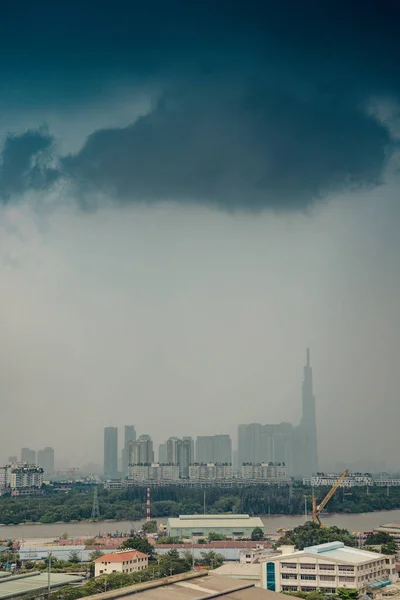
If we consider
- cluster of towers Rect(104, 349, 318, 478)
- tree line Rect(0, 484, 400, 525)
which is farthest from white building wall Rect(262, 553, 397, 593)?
cluster of towers Rect(104, 349, 318, 478)

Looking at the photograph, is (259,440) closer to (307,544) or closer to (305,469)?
(305,469)

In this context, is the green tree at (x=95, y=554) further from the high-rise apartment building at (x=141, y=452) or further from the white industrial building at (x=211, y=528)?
the high-rise apartment building at (x=141, y=452)

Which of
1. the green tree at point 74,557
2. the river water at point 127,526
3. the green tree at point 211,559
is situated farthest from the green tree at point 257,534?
the green tree at point 74,557

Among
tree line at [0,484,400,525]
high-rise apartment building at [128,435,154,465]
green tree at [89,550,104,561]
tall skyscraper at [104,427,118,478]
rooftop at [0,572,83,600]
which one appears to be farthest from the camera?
tall skyscraper at [104,427,118,478]

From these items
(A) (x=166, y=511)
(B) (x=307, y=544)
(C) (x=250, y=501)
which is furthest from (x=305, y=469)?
(B) (x=307, y=544)

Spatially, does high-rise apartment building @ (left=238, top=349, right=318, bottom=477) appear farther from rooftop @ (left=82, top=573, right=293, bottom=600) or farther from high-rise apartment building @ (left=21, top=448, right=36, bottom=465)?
rooftop @ (left=82, top=573, right=293, bottom=600)

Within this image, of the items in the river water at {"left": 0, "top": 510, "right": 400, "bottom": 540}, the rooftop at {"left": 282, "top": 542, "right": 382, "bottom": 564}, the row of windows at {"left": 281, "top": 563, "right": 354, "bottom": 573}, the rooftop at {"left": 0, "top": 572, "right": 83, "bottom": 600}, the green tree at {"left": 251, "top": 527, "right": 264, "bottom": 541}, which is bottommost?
the river water at {"left": 0, "top": 510, "right": 400, "bottom": 540}

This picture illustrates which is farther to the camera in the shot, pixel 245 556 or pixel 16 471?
pixel 16 471
